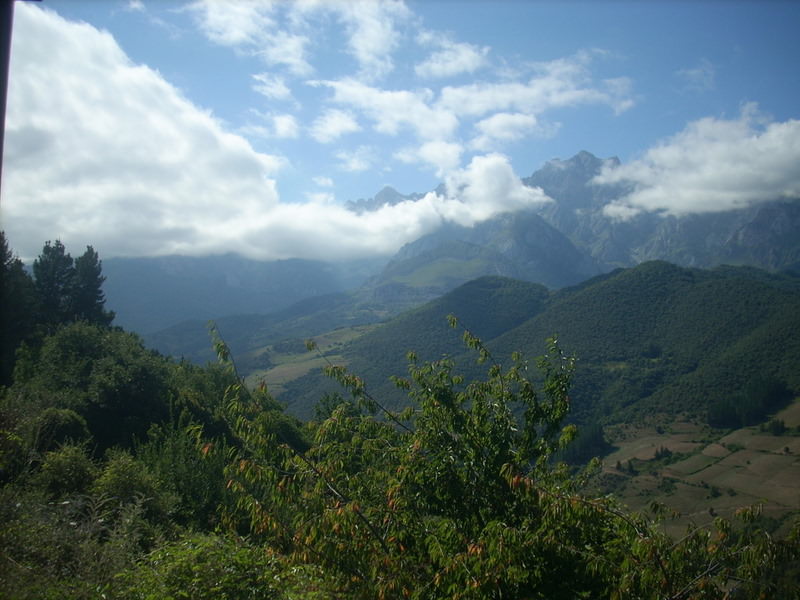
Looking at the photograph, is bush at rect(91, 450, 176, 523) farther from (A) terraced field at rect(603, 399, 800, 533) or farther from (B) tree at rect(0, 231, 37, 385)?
(A) terraced field at rect(603, 399, 800, 533)

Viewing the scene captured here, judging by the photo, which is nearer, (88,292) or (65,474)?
(65,474)

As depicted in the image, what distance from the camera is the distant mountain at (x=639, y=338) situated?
10438cm

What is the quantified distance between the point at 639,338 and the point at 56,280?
138759 millimetres

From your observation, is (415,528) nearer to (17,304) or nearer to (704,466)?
(17,304)

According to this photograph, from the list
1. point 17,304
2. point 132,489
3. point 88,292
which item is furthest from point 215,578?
point 88,292

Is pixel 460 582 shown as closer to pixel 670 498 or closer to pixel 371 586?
pixel 371 586

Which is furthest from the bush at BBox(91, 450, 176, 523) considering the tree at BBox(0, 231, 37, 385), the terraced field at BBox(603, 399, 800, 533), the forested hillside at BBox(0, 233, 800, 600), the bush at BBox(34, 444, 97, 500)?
the terraced field at BBox(603, 399, 800, 533)

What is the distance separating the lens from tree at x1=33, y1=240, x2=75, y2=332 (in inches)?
1628

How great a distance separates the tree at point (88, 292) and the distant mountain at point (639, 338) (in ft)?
167

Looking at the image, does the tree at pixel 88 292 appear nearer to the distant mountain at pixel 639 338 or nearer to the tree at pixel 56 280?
the tree at pixel 56 280

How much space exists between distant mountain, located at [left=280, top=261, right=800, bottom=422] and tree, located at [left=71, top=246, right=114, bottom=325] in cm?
5098

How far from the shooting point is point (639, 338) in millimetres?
136500

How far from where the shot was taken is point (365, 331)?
653 feet

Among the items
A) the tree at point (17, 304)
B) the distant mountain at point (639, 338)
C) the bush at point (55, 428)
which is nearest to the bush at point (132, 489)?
the bush at point (55, 428)
